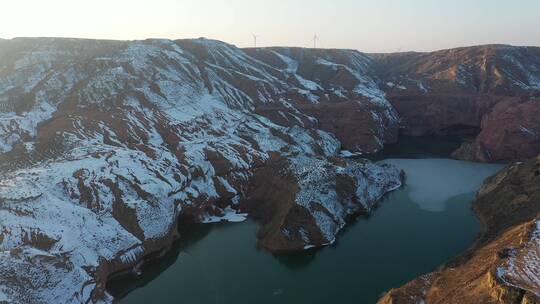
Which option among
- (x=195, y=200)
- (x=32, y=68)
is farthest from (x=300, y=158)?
(x=32, y=68)

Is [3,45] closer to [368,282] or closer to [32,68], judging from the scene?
[32,68]

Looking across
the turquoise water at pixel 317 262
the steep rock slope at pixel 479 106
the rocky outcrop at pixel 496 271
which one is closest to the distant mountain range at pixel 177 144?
the steep rock slope at pixel 479 106

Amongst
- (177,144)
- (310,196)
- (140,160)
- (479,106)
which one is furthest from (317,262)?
(479,106)

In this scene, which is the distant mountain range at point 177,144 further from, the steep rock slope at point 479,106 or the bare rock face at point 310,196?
the steep rock slope at point 479,106

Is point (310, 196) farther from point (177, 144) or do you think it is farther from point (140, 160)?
point (177, 144)

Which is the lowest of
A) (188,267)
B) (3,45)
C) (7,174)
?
(188,267)
